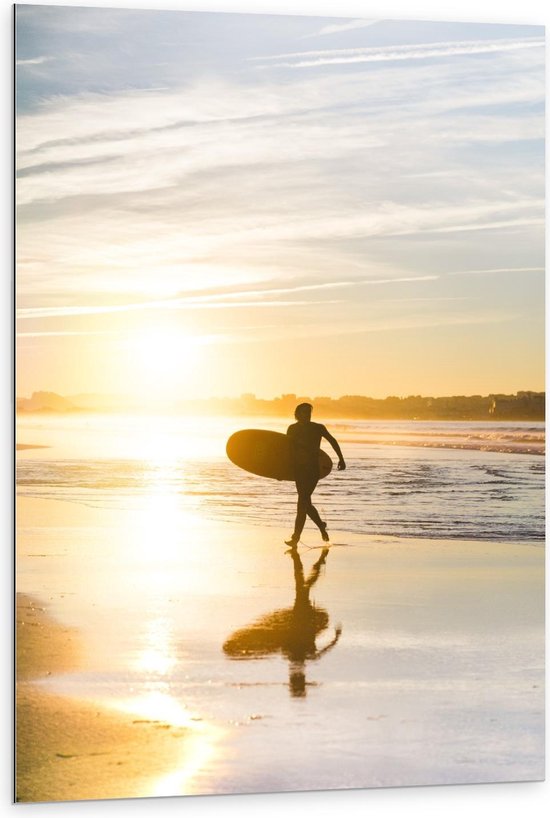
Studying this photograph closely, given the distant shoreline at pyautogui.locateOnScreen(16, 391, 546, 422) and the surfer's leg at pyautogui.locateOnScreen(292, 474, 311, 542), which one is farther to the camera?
the surfer's leg at pyautogui.locateOnScreen(292, 474, 311, 542)

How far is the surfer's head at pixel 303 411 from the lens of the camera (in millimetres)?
6418

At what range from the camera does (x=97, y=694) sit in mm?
5559

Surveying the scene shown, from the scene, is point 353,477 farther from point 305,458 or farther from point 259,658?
point 259,658

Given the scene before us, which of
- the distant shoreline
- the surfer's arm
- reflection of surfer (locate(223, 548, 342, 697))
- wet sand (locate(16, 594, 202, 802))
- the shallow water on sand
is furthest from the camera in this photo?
the surfer's arm

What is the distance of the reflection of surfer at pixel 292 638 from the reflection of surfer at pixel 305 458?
445 millimetres

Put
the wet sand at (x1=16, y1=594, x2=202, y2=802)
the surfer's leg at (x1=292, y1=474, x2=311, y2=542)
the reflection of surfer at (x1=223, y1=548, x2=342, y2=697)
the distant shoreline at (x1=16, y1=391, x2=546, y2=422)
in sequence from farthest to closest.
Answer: the surfer's leg at (x1=292, y1=474, x2=311, y2=542), the distant shoreline at (x1=16, y1=391, x2=546, y2=422), the reflection of surfer at (x1=223, y1=548, x2=342, y2=697), the wet sand at (x1=16, y1=594, x2=202, y2=802)

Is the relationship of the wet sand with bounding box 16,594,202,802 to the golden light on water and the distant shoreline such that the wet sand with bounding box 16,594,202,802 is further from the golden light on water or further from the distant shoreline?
the distant shoreline

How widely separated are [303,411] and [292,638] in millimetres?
1209

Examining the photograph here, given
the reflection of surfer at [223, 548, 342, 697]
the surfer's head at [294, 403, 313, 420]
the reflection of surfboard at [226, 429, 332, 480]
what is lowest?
the reflection of surfer at [223, 548, 342, 697]

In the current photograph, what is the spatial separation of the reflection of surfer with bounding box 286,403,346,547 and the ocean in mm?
44

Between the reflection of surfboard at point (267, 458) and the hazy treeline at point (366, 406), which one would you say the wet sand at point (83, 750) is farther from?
the reflection of surfboard at point (267, 458)

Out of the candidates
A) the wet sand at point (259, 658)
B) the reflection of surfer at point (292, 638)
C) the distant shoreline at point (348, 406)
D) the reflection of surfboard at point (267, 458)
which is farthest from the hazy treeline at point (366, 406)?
the reflection of surfer at point (292, 638)

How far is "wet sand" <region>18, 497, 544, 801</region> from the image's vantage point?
216 inches

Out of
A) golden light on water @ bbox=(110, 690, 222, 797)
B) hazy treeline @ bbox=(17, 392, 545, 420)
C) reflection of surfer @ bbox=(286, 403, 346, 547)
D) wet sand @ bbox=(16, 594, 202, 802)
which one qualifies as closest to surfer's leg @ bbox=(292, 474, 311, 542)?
reflection of surfer @ bbox=(286, 403, 346, 547)
